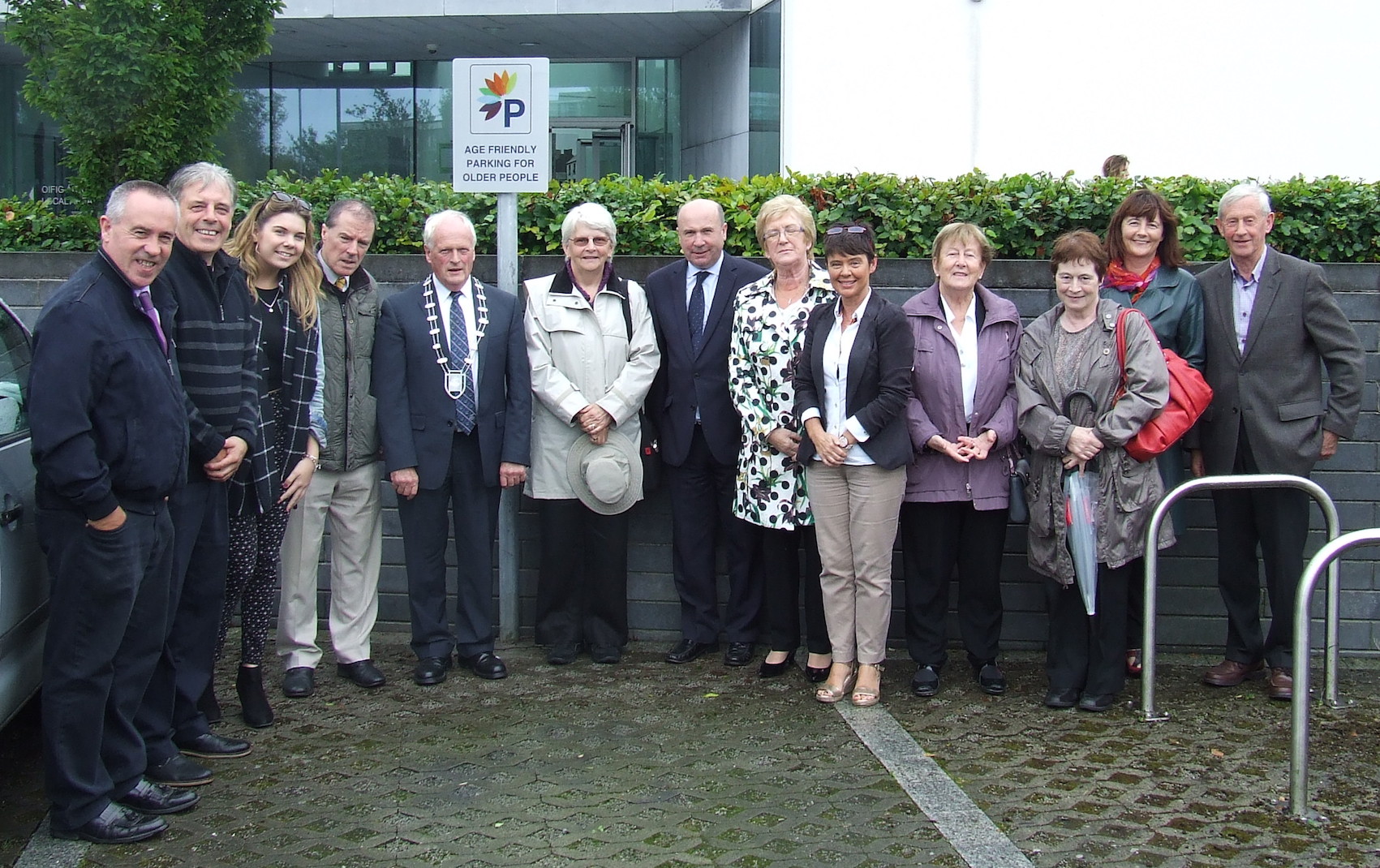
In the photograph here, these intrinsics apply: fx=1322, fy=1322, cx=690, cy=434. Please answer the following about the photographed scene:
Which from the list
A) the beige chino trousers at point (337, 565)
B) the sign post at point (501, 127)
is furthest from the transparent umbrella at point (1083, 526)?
the beige chino trousers at point (337, 565)

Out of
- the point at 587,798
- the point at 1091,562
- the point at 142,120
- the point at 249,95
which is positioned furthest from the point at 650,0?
the point at 587,798

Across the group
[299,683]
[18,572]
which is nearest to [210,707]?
[299,683]

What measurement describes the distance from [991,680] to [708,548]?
1420 mm

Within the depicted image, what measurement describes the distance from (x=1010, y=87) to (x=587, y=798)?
10136 mm

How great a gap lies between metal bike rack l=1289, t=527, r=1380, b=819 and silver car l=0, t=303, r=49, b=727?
402 cm

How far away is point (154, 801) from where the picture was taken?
4352 mm

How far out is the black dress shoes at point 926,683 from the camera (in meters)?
5.71

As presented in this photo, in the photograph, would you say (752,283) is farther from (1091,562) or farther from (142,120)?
(142,120)

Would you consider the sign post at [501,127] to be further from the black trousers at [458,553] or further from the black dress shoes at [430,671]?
the black dress shoes at [430,671]

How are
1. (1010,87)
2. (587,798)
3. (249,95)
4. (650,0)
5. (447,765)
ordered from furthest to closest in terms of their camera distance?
(249,95)
(650,0)
(1010,87)
(447,765)
(587,798)

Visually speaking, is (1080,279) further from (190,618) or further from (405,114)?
(405,114)

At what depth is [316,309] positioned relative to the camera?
5.45 metres

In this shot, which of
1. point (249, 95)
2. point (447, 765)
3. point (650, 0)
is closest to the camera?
point (447, 765)

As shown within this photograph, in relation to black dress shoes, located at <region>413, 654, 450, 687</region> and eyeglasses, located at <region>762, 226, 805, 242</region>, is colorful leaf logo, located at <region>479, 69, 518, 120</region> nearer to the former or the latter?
eyeglasses, located at <region>762, 226, 805, 242</region>
